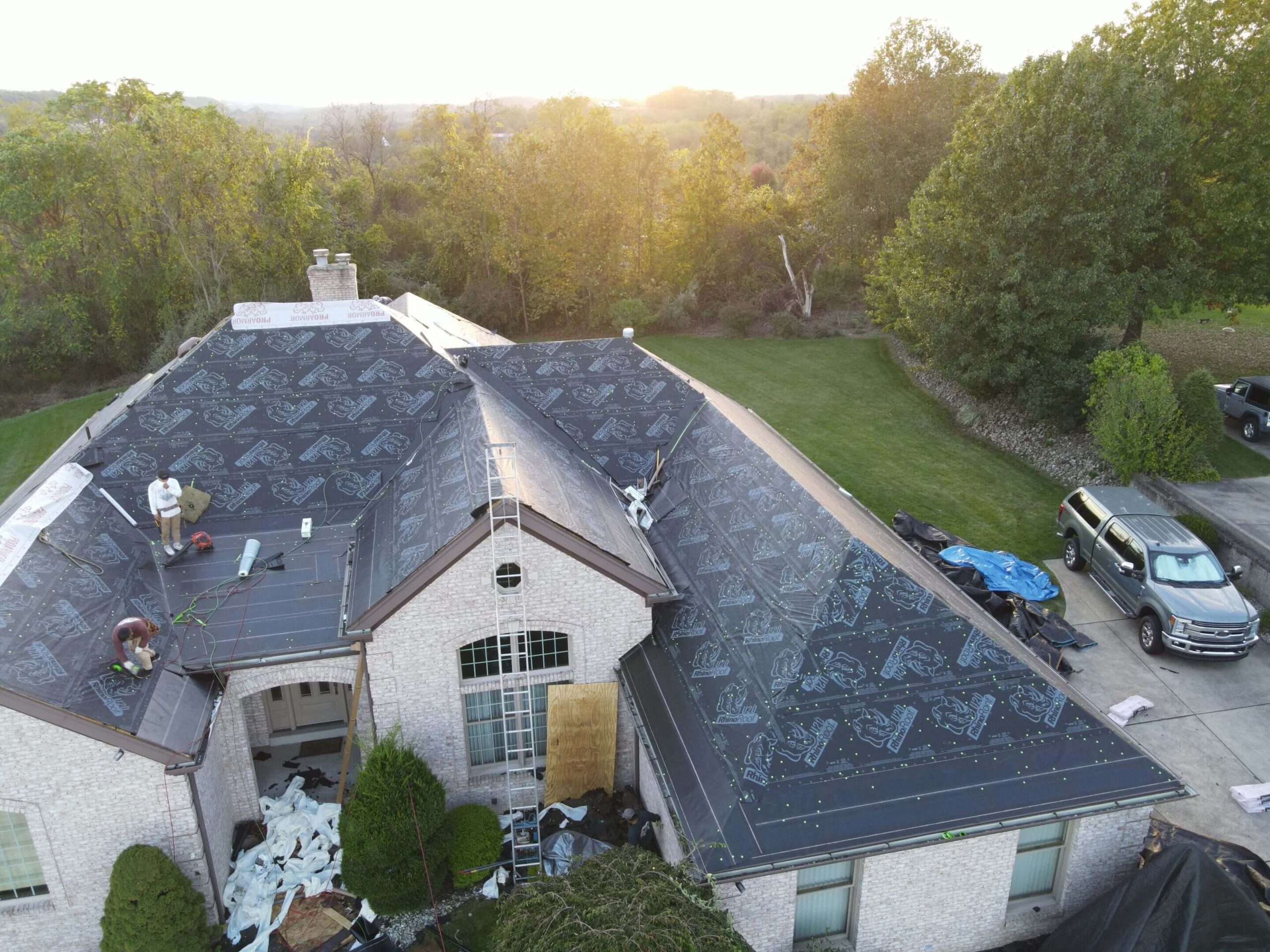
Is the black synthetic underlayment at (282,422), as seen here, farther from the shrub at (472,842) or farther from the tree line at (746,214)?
the tree line at (746,214)

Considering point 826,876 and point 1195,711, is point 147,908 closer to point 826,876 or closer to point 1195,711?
point 826,876

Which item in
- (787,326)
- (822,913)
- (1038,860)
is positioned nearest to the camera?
(822,913)

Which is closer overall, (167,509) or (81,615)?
(81,615)

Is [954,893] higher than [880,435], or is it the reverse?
[954,893]

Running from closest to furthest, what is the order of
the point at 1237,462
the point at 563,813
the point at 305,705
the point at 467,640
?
the point at 467,640
the point at 563,813
the point at 305,705
the point at 1237,462

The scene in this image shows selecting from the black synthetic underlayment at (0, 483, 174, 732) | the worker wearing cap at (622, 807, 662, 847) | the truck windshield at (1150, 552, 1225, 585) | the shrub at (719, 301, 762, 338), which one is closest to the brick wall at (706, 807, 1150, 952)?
the worker wearing cap at (622, 807, 662, 847)

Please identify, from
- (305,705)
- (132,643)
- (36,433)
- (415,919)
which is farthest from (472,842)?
(36,433)

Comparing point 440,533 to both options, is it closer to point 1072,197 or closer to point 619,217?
point 1072,197

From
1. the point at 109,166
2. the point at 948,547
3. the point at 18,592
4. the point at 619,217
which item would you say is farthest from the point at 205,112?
the point at 948,547
